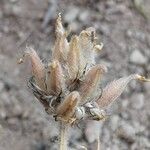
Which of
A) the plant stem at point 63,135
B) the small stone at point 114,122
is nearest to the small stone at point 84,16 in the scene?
the small stone at point 114,122

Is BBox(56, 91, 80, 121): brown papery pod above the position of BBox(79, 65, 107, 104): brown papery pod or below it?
below

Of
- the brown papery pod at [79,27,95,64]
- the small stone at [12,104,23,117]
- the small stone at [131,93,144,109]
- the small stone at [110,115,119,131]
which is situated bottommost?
the small stone at [110,115,119,131]

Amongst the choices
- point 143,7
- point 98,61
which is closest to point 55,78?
point 98,61

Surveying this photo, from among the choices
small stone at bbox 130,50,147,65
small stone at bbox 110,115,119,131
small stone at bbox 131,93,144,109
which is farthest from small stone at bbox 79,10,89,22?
small stone at bbox 110,115,119,131

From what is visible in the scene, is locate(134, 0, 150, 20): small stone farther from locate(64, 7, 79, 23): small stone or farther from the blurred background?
locate(64, 7, 79, 23): small stone

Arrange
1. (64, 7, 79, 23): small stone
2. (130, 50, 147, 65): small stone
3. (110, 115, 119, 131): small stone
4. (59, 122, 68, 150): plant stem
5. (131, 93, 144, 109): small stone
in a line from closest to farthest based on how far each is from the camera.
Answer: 1. (59, 122, 68, 150): plant stem
2. (110, 115, 119, 131): small stone
3. (131, 93, 144, 109): small stone
4. (130, 50, 147, 65): small stone
5. (64, 7, 79, 23): small stone

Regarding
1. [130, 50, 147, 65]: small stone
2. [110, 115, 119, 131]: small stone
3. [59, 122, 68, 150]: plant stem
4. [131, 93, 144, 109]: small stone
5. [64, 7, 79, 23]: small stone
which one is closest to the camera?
[59, 122, 68, 150]: plant stem

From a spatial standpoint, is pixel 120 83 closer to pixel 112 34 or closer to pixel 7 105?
pixel 7 105

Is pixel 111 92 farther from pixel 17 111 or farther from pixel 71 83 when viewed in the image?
pixel 17 111
